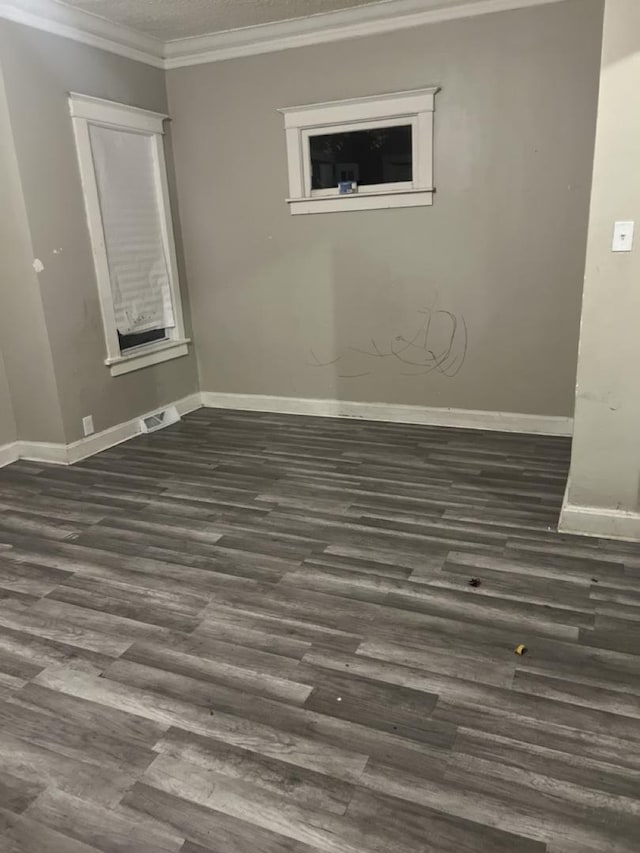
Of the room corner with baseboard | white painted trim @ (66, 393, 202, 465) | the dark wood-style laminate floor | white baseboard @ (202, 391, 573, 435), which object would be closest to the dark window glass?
the room corner with baseboard

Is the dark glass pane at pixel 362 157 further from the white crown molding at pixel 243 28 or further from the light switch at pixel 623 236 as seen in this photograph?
the light switch at pixel 623 236

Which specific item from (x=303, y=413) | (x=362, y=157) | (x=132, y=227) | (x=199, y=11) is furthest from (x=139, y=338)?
(x=199, y=11)

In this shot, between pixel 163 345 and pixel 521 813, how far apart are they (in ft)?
13.3

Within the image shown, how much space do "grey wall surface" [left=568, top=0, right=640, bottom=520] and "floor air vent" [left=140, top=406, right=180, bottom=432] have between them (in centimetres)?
300

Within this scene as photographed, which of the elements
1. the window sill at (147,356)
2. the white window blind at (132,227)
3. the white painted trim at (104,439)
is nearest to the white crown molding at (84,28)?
the white window blind at (132,227)

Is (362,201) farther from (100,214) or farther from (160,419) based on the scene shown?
(160,419)

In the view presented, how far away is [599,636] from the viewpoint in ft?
7.32

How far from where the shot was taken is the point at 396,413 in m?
4.74

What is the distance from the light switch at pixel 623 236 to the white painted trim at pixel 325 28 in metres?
1.98

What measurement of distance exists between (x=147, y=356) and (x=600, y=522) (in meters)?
3.26

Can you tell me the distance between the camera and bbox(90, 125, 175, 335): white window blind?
14.2ft

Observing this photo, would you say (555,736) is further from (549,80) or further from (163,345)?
(163,345)

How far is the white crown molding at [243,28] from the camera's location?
3766 millimetres

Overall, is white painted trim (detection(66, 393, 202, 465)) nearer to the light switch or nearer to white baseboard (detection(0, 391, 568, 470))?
white baseboard (detection(0, 391, 568, 470))
